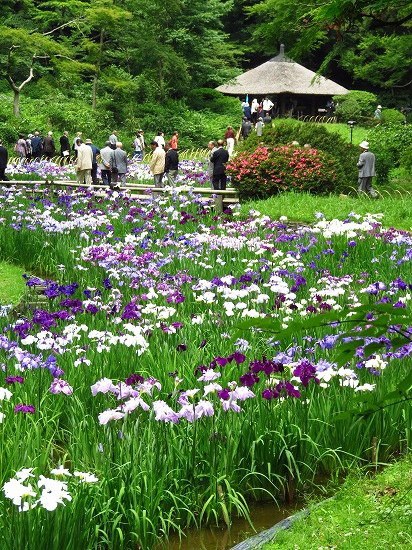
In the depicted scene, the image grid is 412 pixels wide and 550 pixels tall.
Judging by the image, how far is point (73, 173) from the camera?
920 inches

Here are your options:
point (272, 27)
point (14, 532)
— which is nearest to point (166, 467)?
point (14, 532)

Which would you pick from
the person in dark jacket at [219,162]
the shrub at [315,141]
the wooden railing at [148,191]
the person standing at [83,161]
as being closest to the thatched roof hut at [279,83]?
the shrub at [315,141]

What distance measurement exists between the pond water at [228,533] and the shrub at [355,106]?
36.5 meters

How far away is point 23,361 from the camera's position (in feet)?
15.7

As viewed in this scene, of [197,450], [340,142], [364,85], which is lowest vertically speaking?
[197,450]

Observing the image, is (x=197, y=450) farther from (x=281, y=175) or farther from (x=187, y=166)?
(x=187, y=166)

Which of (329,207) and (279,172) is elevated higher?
(279,172)

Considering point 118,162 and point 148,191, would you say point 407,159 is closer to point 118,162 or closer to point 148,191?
point 148,191

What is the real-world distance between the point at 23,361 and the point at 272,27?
3.71 metres

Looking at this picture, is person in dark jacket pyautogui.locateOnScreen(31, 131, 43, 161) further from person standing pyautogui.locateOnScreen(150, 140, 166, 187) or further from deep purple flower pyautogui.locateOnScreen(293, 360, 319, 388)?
deep purple flower pyautogui.locateOnScreen(293, 360, 319, 388)

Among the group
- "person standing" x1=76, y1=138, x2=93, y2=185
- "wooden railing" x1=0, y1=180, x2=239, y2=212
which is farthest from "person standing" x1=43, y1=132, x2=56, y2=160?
"wooden railing" x1=0, y1=180, x2=239, y2=212

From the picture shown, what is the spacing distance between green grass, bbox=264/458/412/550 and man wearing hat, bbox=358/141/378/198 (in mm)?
12876

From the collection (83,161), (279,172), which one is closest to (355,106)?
(279,172)

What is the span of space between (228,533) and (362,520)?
667mm
